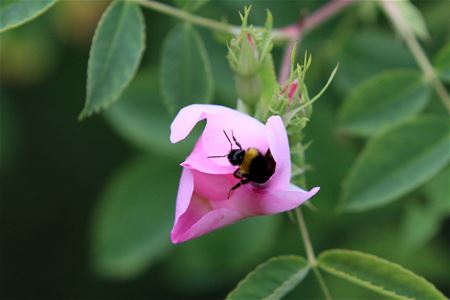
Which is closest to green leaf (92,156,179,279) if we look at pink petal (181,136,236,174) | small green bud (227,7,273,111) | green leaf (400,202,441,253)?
green leaf (400,202,441,253)

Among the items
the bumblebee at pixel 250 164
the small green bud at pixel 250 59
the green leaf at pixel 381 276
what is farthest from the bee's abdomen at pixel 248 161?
the green leaf at pixel 381 276

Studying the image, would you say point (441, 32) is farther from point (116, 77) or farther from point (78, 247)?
point (78, 247)

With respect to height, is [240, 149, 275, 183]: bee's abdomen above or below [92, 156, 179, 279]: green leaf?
below

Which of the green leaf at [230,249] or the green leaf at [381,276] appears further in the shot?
the green leaf at [230,249]

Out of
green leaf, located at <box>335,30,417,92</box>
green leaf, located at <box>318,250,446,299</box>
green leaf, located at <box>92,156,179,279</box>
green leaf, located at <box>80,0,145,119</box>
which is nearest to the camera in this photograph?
green leaf, located at <box>318,250,446,299</box>

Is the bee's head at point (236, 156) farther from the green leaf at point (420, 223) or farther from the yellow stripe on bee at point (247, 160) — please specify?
the green leaf at point (420, 223)

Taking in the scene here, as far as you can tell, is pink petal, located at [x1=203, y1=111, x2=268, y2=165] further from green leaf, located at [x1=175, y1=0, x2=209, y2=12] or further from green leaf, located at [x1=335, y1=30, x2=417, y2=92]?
green leaf, located at [x1=335, y1=30, x2=417, y2=92]

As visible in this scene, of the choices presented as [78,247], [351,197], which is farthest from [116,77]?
[78,247]

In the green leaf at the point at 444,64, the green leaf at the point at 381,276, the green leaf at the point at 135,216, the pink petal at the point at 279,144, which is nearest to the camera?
the pink petal at the point at 279,144
